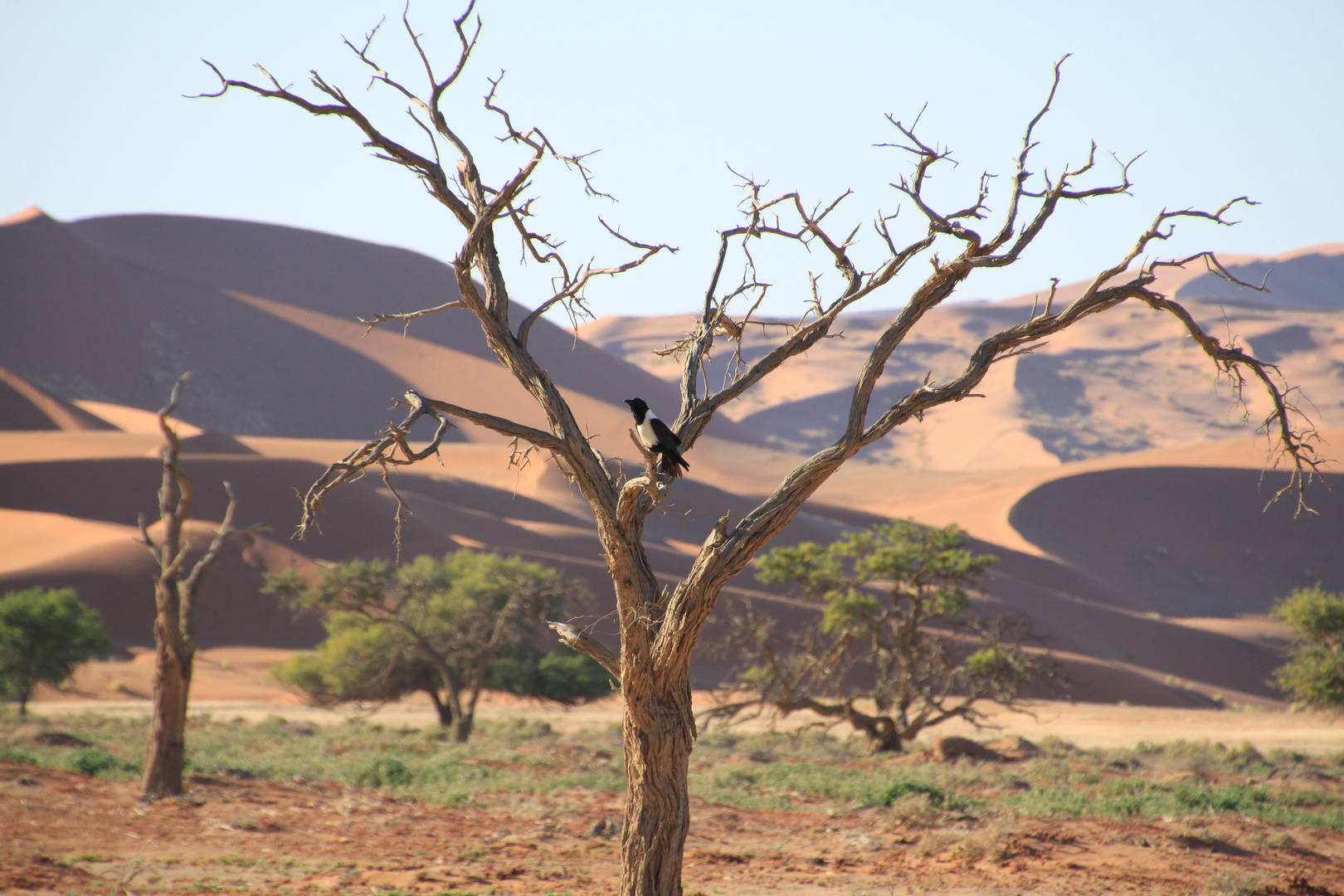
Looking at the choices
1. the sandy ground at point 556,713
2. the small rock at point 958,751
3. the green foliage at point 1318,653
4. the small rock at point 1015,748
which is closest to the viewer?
the small rock at point 958,751

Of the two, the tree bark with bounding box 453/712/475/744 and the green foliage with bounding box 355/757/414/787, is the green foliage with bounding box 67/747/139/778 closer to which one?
the green foliage with bounding box 355/757/414/787

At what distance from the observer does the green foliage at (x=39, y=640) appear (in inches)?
1009

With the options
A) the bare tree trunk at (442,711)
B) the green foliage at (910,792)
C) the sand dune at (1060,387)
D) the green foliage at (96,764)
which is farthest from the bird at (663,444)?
the sand dune at (1060,387)

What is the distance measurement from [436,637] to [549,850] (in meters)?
15.2

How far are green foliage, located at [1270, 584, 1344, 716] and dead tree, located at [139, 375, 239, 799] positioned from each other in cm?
2236

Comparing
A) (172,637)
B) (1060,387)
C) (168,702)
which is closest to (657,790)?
(172,637)

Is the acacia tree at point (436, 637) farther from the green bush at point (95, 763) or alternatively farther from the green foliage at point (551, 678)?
the green bush at point (95, 763)

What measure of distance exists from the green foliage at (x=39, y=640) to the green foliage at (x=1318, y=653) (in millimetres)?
30042

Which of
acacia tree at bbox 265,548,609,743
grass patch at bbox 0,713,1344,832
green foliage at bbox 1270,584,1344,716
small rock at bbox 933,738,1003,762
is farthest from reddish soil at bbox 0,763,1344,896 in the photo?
green foliage at bbox 1270,584,1344,716

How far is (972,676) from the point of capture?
781 inches

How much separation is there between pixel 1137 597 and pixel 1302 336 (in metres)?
94.9

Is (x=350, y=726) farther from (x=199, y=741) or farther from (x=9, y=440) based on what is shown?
(x=9, y=440)

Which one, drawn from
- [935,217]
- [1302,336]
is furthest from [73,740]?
Result: [1302,336]

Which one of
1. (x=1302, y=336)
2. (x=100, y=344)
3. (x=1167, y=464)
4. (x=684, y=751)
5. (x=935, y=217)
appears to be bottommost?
(x=684, y=751)
